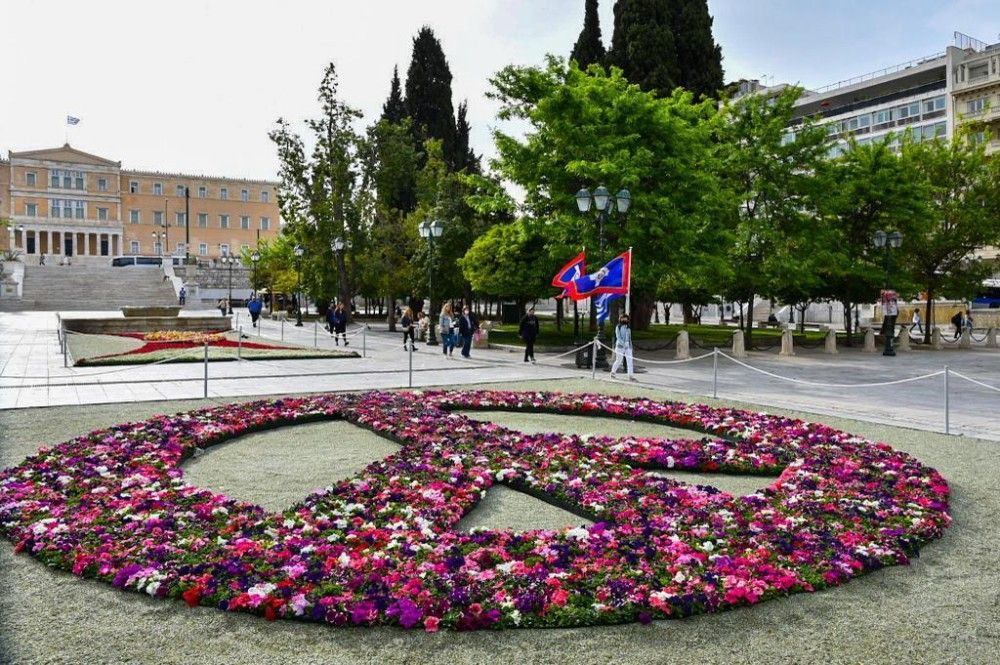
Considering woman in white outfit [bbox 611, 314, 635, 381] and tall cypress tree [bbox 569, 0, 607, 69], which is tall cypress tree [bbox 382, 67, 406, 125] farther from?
woman in white outfit [bbox 611, 314, 635, 381]

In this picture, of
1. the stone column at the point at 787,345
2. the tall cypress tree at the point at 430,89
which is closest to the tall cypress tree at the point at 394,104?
the tall cypress tree at the point at 430,89

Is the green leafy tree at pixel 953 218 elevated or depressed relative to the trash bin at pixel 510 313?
elevated

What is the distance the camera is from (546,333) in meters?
35.5

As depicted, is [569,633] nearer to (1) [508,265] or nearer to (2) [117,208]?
(1) [508,265]

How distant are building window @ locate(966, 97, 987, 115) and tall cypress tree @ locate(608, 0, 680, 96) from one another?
38.5 metres

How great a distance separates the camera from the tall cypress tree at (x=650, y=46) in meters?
37.5

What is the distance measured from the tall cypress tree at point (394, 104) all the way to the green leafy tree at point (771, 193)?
35.6m

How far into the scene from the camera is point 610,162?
22219 millimetres

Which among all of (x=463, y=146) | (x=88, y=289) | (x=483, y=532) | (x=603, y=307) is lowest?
(x=483, y=532)

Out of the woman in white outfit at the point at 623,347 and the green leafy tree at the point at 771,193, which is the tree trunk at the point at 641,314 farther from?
the woman in white outfit at the point at 623,347

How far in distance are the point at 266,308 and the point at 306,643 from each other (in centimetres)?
6451

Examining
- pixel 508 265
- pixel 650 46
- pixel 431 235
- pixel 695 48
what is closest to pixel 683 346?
pixel 508 265

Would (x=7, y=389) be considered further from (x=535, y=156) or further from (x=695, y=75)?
(x=695, y=75)

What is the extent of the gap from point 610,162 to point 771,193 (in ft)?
32.6
